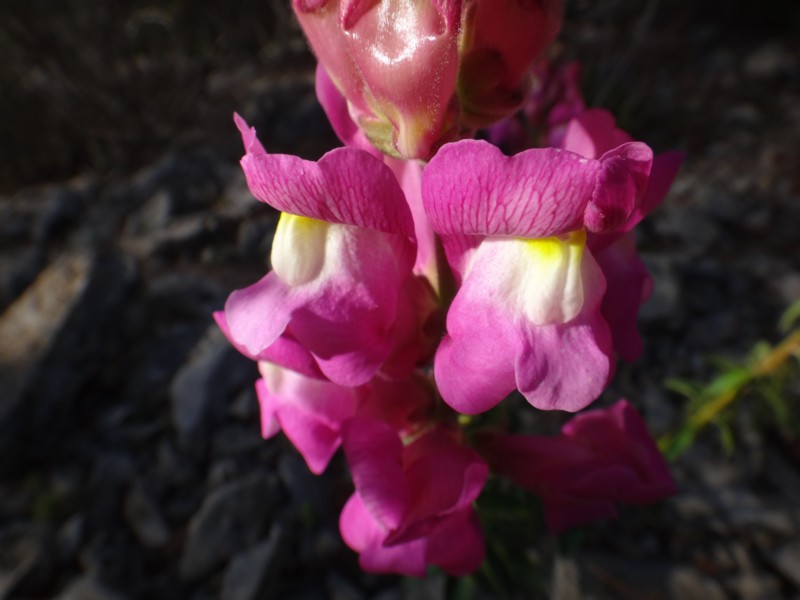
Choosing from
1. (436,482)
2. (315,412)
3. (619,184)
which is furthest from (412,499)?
(619,184)

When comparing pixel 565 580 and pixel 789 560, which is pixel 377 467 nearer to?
pixel 565 580

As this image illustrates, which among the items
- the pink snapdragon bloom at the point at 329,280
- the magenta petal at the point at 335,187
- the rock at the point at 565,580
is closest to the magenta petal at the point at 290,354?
the pink snapdragon bloom at the point at 329,280

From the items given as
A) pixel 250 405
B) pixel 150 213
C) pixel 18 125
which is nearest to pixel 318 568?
pixel 250 405

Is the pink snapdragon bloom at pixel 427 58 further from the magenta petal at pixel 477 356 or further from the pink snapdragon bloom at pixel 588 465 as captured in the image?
the pink snapdragon bloom at pixel 588 465

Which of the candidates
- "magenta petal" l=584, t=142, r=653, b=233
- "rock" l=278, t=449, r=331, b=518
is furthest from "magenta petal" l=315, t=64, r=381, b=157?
"rock" l=278, t=449, r=331, b=518

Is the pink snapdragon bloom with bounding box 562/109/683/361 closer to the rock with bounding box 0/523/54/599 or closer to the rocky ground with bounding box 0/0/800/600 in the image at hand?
the rocky ground with bounding box 0/0/800/600
